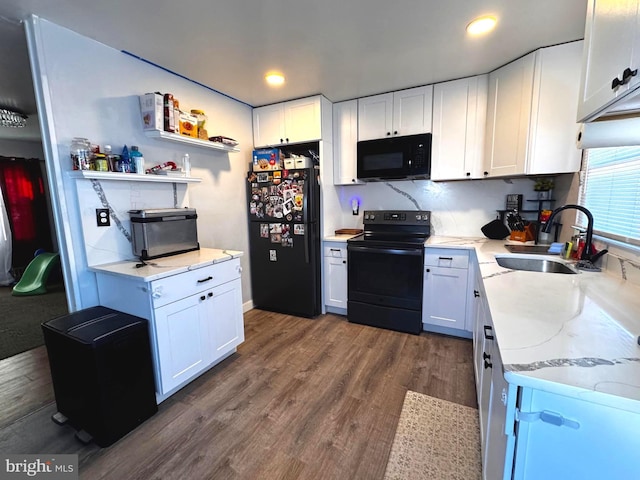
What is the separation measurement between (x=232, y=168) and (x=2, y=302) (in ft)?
12.0

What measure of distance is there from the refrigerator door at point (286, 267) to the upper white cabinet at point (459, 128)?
4.76ft

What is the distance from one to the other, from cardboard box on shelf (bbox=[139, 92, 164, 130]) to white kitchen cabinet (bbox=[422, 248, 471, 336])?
246 centimetres

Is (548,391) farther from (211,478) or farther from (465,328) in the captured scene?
(465,328)

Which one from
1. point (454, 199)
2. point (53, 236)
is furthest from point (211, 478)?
point (53, 236)

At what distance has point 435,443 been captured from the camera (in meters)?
1.50

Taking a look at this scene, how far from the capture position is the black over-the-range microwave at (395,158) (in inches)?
107

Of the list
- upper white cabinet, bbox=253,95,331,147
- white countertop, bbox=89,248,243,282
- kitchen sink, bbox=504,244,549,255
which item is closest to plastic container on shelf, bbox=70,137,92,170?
white countertop, bbox=89,248,243,282

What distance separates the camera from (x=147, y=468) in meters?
1.39

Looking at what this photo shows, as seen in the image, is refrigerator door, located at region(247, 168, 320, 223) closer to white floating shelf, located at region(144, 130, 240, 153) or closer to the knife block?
white floating shelf, located at region(144, 130, 240, 153)

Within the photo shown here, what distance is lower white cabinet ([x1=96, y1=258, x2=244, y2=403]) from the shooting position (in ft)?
5.58

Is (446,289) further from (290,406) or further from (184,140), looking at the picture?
(184,140)

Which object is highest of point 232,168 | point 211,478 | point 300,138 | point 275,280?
point 300,138

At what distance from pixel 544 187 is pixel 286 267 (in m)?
2.57

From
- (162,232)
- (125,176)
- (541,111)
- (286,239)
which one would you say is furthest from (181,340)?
(541,111)
